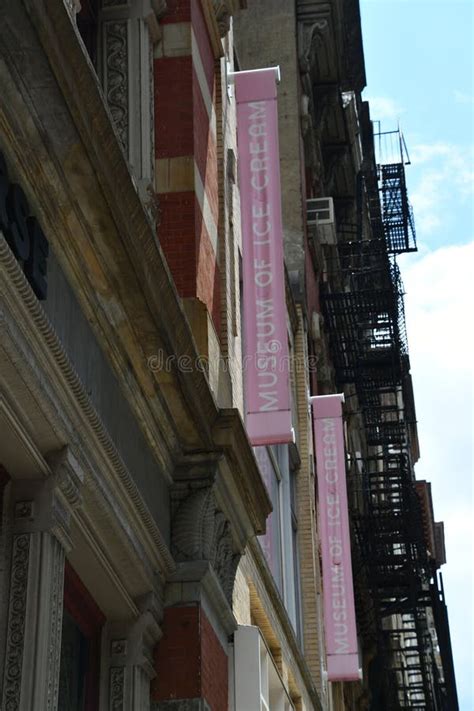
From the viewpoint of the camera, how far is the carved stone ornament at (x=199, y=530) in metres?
12.3

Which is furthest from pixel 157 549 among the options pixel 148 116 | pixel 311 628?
pixel 311 628

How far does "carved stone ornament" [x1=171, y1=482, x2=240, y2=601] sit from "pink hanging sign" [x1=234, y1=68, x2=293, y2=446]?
2699mm

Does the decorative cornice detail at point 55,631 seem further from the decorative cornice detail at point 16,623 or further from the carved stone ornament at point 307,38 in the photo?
the carved stone ornament at point 307,38

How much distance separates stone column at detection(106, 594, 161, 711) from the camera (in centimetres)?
1115

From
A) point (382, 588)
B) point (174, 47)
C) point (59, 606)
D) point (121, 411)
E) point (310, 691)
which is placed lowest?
point (59, 606)

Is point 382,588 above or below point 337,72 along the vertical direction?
below

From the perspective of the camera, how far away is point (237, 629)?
13.3m

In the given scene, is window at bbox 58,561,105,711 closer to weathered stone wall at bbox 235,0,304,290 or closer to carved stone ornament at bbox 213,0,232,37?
carved stone ornament at bbox 213,0,232,37

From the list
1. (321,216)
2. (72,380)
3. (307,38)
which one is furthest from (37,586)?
(307,38)

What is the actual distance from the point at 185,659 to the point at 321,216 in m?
20.3

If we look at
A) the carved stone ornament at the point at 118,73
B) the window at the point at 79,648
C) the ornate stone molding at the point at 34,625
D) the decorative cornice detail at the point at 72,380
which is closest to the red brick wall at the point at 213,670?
the decorative cornice detail at the point at 72,380

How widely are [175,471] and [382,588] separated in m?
22.4

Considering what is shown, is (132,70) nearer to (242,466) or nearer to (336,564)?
(242,466)

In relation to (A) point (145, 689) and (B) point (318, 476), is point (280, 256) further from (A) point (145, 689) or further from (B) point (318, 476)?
(B) point (318, 476)
